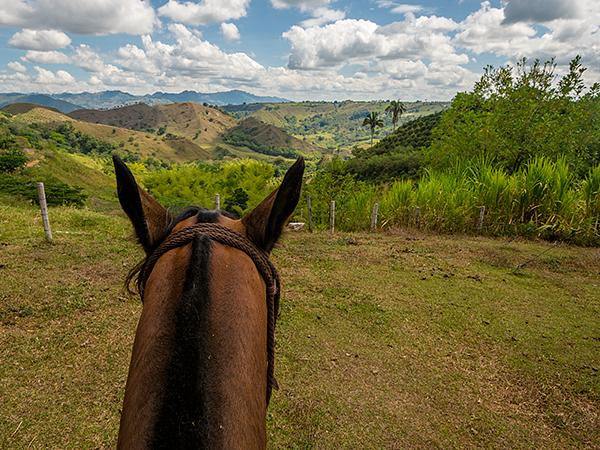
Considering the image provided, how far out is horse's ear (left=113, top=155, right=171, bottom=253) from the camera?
1163 mm

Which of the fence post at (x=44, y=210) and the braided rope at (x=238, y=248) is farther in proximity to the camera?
the fence post at (x=44, y=210)

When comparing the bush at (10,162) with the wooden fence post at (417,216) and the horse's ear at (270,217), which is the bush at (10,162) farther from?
the horse's ear at (270,217)

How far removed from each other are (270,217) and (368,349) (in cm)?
434

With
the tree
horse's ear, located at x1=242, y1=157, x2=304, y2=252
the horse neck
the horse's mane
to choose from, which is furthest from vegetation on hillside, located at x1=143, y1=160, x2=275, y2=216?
the horse neck

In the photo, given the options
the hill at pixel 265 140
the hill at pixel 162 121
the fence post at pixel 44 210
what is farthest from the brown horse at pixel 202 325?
the hill at pixel 162 121

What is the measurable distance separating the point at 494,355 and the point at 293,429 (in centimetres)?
308

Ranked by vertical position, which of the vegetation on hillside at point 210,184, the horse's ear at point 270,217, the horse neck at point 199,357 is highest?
the horse's ear at point 270,217

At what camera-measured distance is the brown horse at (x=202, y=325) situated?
2.54ft

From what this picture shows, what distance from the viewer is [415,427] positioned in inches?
146

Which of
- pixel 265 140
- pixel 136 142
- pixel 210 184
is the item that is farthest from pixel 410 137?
pixel 265 140

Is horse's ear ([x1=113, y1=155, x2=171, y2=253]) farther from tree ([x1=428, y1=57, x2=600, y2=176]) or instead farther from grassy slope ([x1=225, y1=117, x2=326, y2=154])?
grassy slope ([x1=225, y1=117, x2=326, y2=154])

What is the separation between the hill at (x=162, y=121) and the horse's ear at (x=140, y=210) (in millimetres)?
176729

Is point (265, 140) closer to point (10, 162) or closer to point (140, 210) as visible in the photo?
point (10, 162)

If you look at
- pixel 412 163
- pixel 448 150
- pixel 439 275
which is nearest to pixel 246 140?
pixel 412 163
